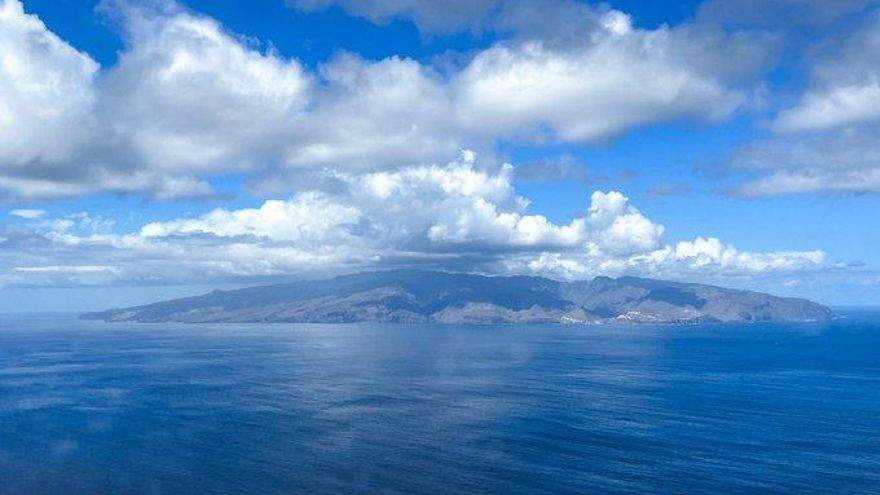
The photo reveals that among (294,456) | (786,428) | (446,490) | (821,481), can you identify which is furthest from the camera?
(786,428)

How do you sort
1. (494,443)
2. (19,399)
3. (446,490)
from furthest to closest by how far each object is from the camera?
(19,399)
(494,443)
(446,490)

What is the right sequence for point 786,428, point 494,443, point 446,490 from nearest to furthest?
point 446,490, point 494,443, point 786,428

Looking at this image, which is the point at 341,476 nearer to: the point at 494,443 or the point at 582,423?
the point at 494,443

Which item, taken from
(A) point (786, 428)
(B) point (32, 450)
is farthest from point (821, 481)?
(B) point (32, 450)

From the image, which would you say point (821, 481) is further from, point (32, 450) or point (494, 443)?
point (32, 450)

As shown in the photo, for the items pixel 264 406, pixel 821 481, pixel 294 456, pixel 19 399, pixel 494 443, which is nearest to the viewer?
pixel 821 481

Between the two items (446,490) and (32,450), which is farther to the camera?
(32,450)

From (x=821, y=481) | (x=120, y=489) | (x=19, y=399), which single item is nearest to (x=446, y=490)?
(x=120, y=489)

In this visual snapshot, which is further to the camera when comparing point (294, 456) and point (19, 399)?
point (19, 399)

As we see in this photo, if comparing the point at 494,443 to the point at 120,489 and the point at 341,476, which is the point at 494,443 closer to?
the point at 341,476
